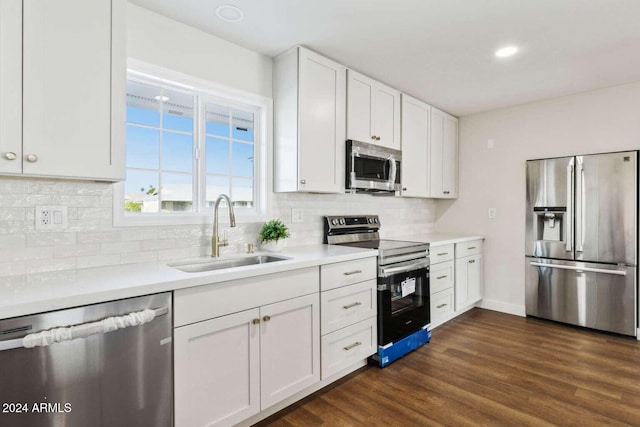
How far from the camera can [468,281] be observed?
381 cm

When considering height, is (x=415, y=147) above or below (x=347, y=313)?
above

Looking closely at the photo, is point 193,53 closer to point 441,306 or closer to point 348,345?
point 348,345

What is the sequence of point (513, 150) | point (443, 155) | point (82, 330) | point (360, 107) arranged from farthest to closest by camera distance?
point (443, 155), point (513, 150), point (360, 107), point (82, 330)

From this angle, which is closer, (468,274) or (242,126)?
(242,126)

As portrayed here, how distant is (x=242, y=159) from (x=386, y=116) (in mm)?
1481


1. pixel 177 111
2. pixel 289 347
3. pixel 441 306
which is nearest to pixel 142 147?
pixel 177 111

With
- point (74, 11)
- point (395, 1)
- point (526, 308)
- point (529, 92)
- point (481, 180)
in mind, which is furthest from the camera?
point (481, 180)

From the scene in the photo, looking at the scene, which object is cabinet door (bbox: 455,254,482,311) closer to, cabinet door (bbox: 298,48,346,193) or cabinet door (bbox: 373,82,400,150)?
cabinet door (bbox: 373,82,400,150)

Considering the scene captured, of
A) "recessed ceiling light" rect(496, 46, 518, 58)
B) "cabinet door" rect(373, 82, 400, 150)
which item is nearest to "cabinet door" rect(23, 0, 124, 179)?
"cabinet door" rect(373, 82, 400, 150)

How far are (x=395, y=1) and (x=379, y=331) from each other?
2.24 m

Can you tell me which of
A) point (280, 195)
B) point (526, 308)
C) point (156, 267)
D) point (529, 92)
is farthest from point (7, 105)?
point (526, 308)

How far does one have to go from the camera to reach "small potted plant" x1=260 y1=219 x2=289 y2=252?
2.44 meters

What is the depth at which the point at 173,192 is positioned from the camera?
2252mm

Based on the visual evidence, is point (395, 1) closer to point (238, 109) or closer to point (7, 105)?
point (238, 109)
